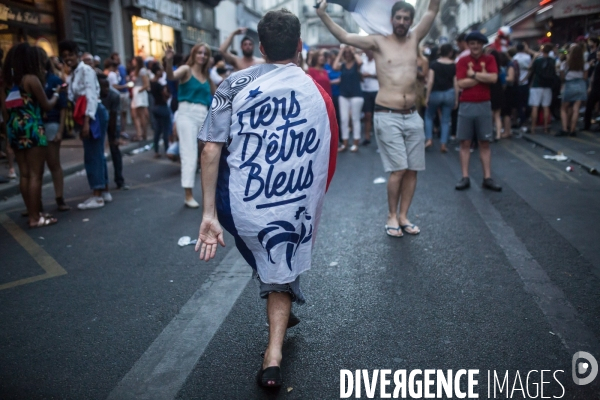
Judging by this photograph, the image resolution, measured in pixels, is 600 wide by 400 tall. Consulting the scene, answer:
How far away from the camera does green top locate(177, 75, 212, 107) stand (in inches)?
270

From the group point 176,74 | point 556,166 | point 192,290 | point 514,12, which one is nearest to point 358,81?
point 556,166

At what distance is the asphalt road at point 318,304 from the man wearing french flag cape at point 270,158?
52 centimetres

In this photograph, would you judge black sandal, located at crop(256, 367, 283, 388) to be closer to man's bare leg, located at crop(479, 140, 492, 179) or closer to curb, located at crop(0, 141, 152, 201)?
man's bare leg, located at crop(479, 140, 492, 179)

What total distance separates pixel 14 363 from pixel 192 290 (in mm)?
1297

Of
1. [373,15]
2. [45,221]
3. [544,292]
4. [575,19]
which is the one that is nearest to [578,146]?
[373,15]

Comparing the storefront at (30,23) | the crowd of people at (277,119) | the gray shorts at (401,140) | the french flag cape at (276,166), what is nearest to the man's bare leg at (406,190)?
the crowd of people at (277,119)

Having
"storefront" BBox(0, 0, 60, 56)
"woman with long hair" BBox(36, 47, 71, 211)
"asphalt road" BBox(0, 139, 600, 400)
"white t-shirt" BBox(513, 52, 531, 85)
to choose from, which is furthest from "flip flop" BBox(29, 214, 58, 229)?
"white t-shirt" BBox(513, 52, 531, 85)

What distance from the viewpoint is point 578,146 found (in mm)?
10961

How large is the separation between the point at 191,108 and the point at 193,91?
205 millimetres

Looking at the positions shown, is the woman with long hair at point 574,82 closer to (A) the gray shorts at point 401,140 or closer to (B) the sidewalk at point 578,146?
(B) the sidewalk at point 578,146

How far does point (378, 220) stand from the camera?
5.94 meters

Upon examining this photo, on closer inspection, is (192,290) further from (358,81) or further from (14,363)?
(358,81)

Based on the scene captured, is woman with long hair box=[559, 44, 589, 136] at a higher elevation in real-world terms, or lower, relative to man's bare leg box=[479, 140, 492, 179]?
higher

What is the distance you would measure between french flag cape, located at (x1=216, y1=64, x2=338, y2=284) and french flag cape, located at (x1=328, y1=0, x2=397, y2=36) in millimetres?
2419
